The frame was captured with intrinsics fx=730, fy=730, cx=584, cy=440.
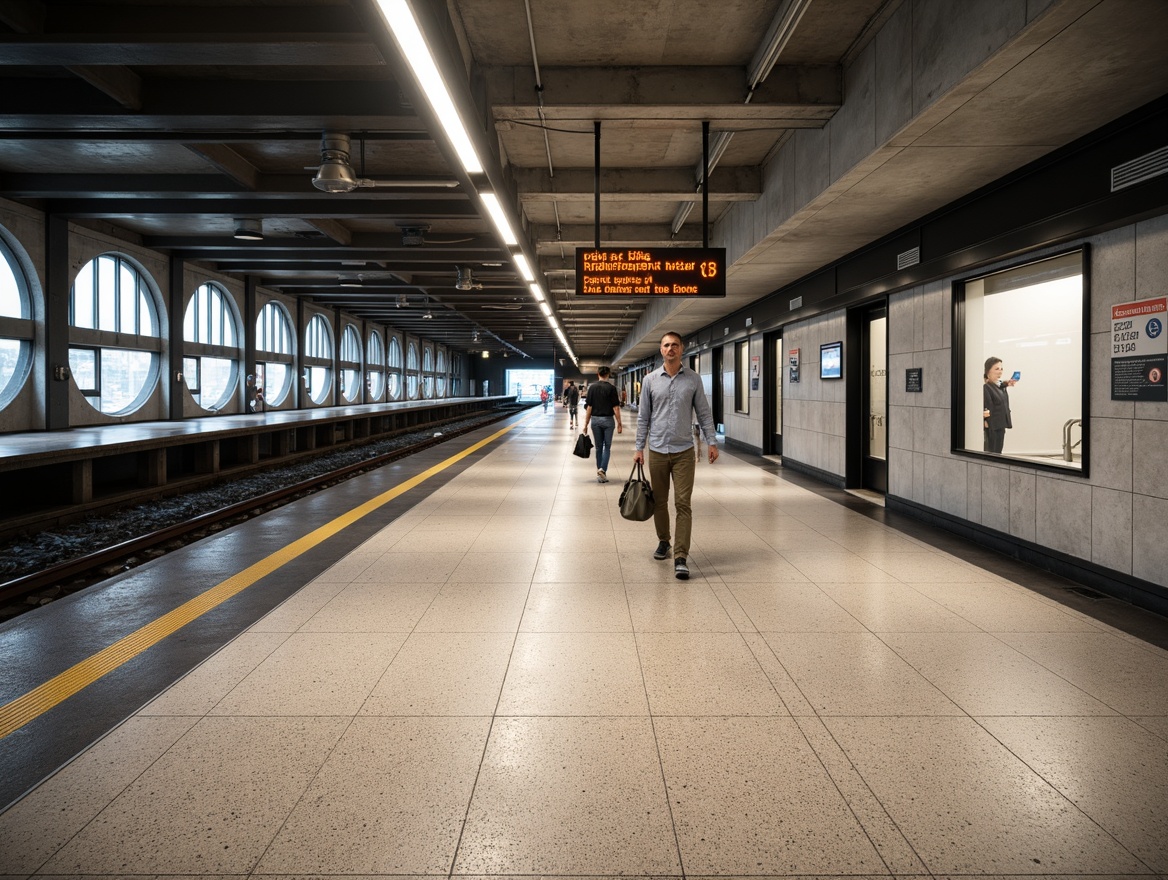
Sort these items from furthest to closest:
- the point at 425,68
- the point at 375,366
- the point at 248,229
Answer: the point at 375,366 < the point at 248,229 < the point at 425,68

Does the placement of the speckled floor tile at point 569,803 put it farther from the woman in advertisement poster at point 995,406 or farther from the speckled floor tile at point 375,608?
the woman in advertisement poster at point 995,406

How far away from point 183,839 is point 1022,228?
239 inches

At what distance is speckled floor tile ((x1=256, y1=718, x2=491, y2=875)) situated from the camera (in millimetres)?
1965

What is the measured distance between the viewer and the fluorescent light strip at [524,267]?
9.91m

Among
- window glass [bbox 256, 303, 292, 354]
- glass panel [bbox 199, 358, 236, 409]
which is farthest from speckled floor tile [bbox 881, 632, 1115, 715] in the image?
window glass [bbox 256, 303, 292, 354]

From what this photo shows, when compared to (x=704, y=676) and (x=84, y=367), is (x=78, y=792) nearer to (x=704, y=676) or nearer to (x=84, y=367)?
(x=704, y=676)

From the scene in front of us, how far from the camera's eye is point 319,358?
88.0 feet

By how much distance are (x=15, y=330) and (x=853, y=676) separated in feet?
46.7

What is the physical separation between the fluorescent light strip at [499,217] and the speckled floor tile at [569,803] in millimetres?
5195

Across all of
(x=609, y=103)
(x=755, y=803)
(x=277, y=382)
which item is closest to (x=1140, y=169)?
(x=609, y=103)

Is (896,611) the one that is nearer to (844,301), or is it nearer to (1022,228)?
(1022,228)

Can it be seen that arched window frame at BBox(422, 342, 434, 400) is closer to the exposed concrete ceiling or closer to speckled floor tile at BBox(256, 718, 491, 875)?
the exposed concrete ceiling

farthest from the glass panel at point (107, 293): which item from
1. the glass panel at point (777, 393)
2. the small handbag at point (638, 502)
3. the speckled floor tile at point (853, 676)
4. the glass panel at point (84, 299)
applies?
the speckled floor tile at point (853, 676)

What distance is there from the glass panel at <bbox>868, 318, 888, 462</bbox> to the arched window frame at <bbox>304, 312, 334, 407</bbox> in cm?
2138
